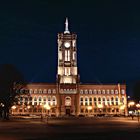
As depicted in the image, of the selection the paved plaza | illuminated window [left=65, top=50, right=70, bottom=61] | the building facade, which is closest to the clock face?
illuminated window [left=65, top=50, right=70, bottom=61]

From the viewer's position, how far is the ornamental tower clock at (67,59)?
504ft

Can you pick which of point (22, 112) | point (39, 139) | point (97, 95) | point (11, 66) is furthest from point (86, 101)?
point (39, 139)

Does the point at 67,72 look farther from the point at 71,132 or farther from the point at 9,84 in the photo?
the point at 71,132

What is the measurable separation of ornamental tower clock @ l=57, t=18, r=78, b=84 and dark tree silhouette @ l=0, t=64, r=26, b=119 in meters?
80.0

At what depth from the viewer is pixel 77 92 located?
150 m

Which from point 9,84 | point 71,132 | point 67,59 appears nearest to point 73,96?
point 67,59

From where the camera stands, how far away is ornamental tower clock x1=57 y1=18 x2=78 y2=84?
504 ft

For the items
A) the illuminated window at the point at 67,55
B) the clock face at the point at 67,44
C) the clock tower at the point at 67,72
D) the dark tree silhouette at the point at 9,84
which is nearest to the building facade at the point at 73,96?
the clock tower at the point at 67,72

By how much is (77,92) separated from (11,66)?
8079cm

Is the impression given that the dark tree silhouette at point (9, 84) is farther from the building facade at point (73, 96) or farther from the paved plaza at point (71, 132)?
the building facade at point (73, 96)

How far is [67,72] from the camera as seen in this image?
155375mm

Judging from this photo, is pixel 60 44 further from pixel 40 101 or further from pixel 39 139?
pixel 39 139

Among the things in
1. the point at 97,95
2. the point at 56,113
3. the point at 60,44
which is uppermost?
the point at 60,44

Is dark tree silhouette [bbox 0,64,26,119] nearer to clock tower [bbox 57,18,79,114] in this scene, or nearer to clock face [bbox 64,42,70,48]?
Result: clock tower [bbox 57,18,79,114]
